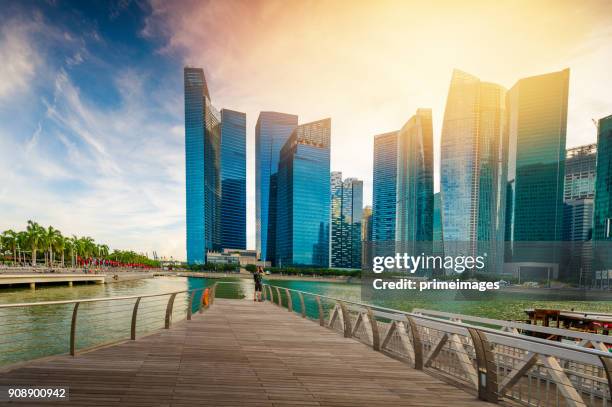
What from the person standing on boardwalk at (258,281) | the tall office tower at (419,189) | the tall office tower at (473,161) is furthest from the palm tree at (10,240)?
the tall office tower at (419,189)

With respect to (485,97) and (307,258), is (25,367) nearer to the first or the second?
(307,258)

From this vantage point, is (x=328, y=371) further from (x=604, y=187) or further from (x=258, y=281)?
(x=604, y=187)

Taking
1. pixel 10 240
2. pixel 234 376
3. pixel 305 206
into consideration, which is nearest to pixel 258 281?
pixel 234 376

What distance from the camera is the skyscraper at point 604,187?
370 feet

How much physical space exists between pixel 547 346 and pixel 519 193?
15319 centimetres

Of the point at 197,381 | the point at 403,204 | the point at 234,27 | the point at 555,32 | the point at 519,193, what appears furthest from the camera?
the point at 403,204

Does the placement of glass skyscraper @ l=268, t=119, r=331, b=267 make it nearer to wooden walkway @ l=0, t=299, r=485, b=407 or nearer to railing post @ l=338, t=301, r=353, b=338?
railing post @ l=338, t=301, r=353, b=338

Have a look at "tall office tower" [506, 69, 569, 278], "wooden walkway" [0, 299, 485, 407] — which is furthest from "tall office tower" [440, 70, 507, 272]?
"wooden walkway" [0, 299, 485, 407]

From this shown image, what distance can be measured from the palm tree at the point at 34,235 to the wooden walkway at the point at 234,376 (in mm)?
97543

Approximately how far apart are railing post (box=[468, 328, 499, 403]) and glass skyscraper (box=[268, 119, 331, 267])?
16399 cm

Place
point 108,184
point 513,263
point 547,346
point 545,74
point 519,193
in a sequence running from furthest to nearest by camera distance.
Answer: point 545,74 < point 519,193 < point 108,184 < point 513,263 < point 547,346

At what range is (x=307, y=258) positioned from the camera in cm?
17300

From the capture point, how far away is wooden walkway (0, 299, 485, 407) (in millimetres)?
4785

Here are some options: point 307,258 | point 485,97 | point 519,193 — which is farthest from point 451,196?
point 307,258
